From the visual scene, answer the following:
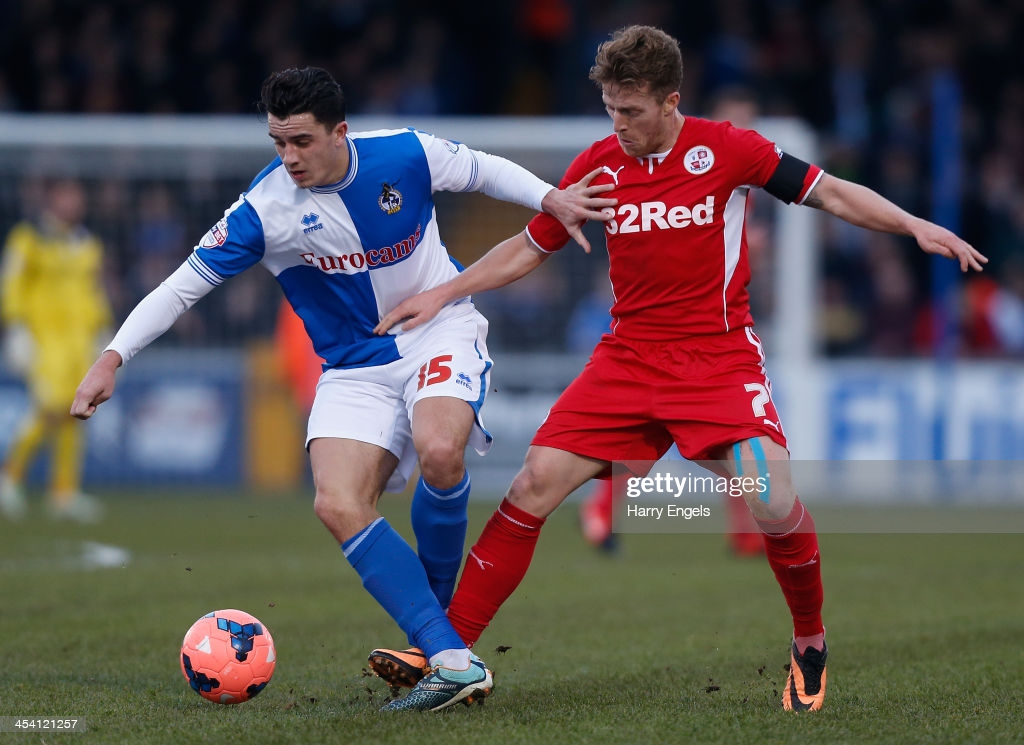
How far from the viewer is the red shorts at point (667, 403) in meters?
4.91

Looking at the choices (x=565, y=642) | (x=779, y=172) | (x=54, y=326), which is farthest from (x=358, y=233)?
(x=54, y=326)

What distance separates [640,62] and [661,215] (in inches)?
21.1

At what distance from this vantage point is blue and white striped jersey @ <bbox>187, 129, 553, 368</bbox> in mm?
5160

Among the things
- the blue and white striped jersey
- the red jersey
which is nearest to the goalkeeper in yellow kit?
the blue and white striped jersey

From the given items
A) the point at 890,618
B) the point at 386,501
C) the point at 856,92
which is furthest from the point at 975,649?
the point at 856,92

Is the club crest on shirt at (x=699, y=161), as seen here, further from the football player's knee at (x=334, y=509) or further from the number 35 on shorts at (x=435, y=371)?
the football player's knee at (x=334, y=509)

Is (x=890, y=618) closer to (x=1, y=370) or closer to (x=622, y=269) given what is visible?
(x=622, y=269)

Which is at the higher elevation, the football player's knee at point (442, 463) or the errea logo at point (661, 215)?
the errea logo at point (661, 215)

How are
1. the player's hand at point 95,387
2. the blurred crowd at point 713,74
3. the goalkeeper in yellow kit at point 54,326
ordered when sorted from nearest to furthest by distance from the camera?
the player's hand at point 95,387, the goalkeeper in yellow kit at point 54,326, the blurred crowd at point 713,74

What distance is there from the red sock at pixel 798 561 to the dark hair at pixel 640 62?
1.49m

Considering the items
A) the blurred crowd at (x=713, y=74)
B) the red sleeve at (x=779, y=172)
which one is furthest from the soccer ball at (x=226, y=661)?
the blurred crowd at (x=713, y=74)

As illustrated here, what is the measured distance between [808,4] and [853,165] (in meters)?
4.31

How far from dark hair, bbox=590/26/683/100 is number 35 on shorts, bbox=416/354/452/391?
1145 millimetres

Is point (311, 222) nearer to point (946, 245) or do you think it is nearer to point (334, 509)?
point (334, 509)
